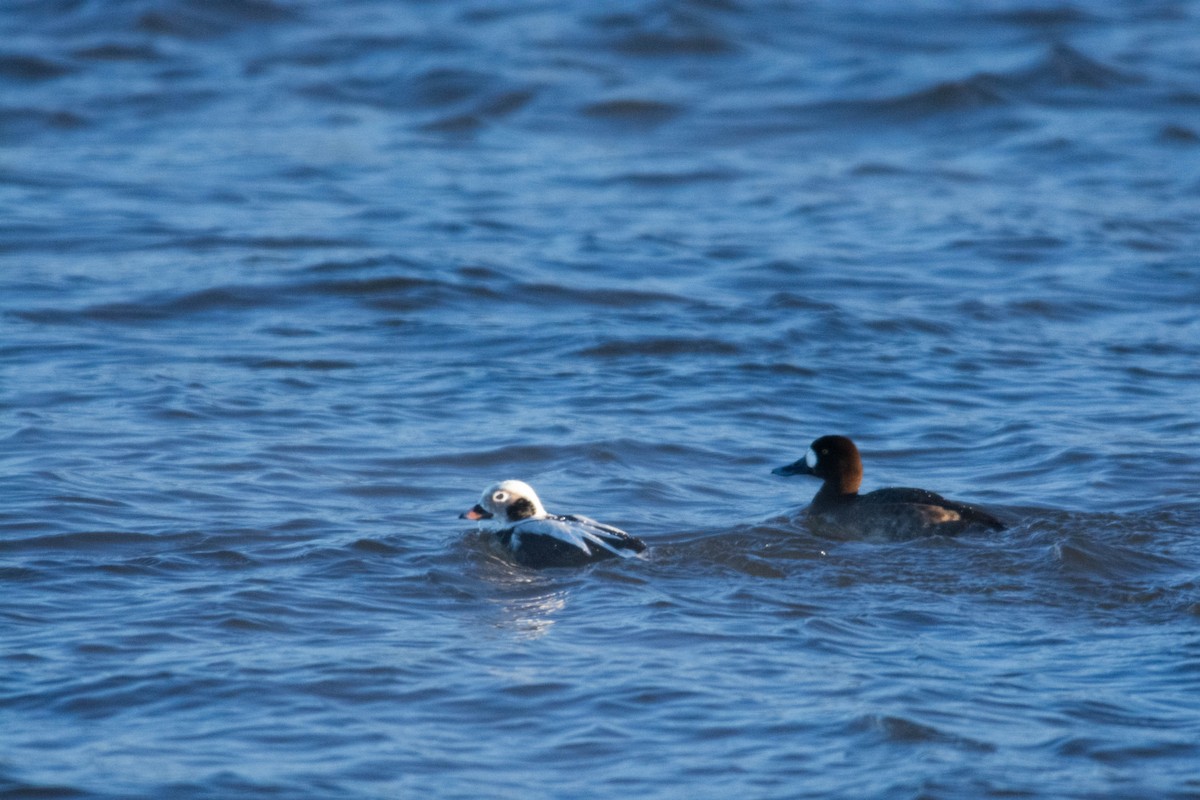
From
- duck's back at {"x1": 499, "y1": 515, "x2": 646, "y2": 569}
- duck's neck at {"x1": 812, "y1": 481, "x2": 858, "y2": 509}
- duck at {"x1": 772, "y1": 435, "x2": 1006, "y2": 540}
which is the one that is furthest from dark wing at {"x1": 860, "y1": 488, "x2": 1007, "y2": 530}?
duck's back at {"x1": 499, "y1": 515, "x2": 646, "y2": 569}

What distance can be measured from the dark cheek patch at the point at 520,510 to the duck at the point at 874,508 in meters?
1.53

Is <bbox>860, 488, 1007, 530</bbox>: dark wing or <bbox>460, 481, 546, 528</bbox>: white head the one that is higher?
<bbox>460, 481, 546, 528</bbox>: white head

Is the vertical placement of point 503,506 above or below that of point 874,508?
above

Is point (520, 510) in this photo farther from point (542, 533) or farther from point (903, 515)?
point (903, 515)

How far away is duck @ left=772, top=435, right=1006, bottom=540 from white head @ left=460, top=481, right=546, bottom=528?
1.56 meters

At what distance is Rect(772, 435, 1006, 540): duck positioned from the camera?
9.09m

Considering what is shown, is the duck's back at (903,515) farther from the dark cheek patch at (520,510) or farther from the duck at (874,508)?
the dark cheek patch at (520,510)

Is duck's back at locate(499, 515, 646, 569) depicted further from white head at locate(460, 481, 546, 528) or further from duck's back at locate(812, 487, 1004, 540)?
duck's back at locate(812, 487, 1004, 540)

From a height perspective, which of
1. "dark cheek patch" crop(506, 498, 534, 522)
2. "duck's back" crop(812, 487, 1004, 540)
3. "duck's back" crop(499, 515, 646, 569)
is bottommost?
"duck's back" crop(812, 487, 1004, 540)

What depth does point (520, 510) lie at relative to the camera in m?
9.09

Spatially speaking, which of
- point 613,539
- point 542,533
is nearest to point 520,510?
point 542,533

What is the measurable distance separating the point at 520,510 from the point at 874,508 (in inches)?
74.3

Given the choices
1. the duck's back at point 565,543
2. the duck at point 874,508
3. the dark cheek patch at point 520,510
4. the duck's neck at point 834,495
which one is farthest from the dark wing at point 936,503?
the dark cheek patch at point 520,510

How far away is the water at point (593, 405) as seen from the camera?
654 centimetres
